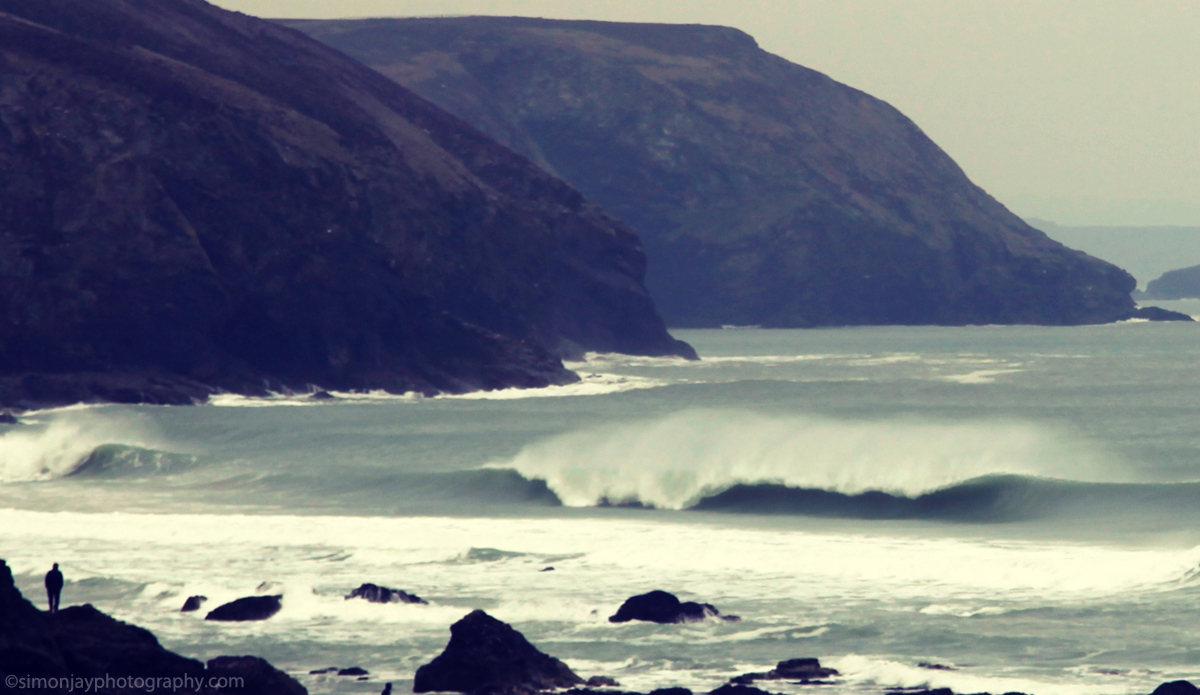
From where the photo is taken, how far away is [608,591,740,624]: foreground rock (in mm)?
21656

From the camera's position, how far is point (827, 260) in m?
162

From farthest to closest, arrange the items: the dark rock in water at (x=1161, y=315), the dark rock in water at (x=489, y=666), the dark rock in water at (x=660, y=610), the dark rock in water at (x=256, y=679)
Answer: the dark rock in water at (x=1161, y=315)
the dark rock in water at (x=660, y=610)
the dark rock in water at (x=489, y=666)
the dark rock in water at (x=256, y=679)

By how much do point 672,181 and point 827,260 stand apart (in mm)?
17352

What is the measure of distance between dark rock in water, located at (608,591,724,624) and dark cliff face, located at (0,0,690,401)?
45.9 meters

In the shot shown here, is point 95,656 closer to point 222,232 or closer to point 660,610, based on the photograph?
point 660,610

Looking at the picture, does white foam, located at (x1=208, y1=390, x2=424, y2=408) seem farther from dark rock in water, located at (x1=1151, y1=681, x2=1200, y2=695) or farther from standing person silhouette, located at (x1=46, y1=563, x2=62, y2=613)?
dark rock in water, located at (x1=1151, y1=681, x2=1200, y2=695)

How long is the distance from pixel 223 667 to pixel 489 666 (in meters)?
2.78

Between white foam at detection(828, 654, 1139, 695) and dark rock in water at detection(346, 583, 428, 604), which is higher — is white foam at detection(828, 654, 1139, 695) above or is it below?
below

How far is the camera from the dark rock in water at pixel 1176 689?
16.5 m

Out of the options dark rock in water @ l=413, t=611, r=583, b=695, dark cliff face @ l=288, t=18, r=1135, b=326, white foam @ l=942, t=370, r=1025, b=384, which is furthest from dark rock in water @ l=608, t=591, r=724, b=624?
dark cliff face @ l=288, t=18, r=1135, b=326

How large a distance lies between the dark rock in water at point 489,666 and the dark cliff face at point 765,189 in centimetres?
14358

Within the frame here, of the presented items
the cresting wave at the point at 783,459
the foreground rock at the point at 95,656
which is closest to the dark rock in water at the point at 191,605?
the foreground rock at the point at 95,656

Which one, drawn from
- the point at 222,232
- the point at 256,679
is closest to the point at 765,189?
the point at 222,232

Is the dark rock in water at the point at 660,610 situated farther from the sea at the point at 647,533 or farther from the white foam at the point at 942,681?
the white foam at the point at 942,681
